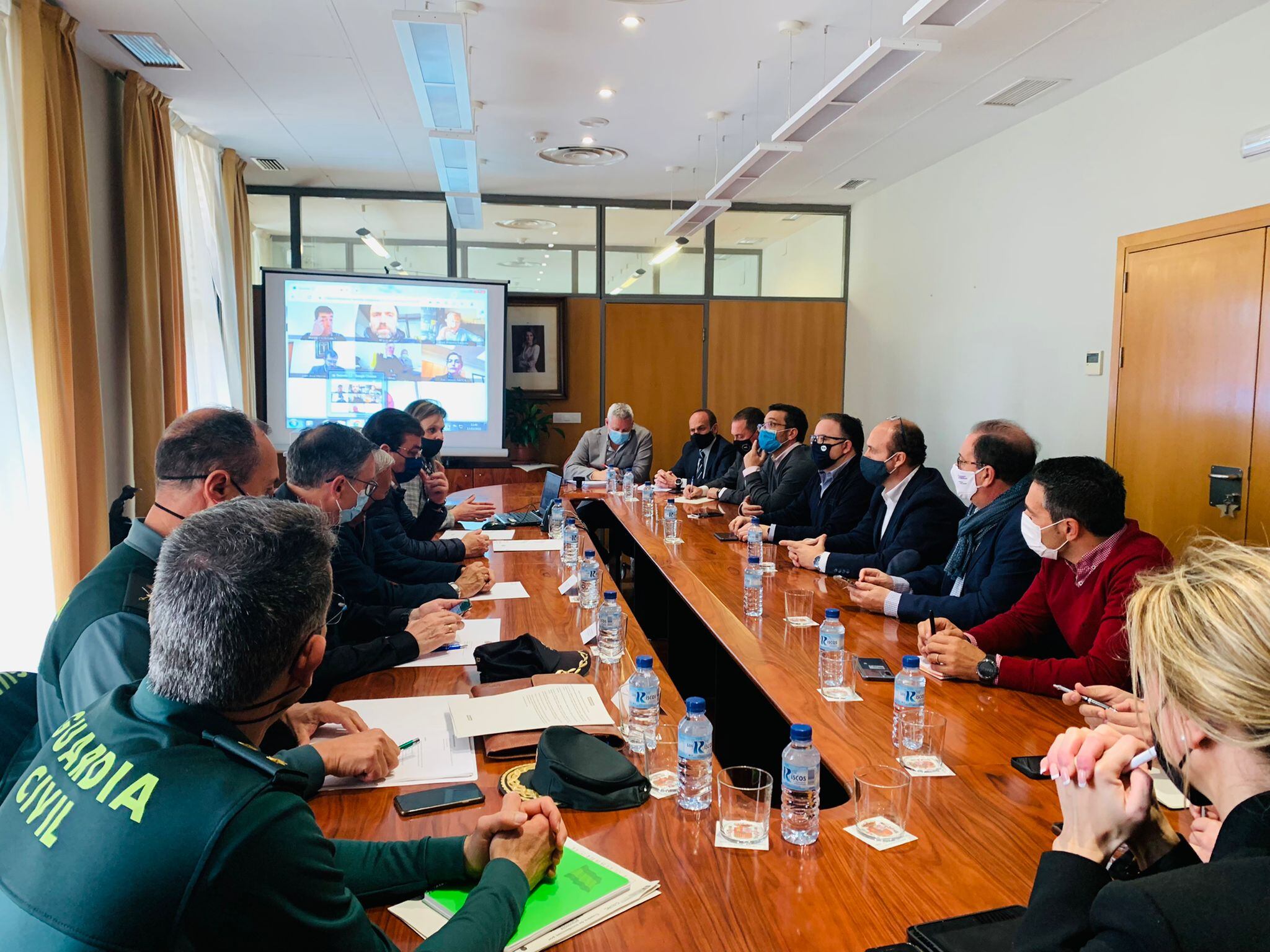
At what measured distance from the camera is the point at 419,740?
69.2 inches

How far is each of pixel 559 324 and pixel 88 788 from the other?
7496 mm

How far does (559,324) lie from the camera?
8.20m

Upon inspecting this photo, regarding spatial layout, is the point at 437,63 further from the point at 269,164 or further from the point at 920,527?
the point at 269,164

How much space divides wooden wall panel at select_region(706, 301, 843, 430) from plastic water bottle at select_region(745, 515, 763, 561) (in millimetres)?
4266

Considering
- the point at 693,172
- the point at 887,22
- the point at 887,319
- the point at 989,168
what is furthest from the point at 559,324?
the point at 887,22

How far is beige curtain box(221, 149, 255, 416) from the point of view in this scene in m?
6.65

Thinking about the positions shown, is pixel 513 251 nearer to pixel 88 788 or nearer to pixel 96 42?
Result: pixel 96 42

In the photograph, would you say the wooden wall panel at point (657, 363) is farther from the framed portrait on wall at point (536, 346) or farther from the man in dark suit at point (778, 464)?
the man in dark suit at point (778, 464)

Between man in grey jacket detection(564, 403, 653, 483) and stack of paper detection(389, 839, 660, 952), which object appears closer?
stack of paper detection(389, 839, 660, 952)

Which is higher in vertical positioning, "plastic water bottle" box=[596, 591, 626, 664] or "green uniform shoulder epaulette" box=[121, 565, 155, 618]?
"green uniform shoulder epaulette" box=[121, 565, 155, 618]

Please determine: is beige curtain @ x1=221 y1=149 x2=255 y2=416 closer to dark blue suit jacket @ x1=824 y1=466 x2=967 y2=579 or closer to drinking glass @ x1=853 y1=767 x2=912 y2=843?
dark blue suit jacket @ x1=824 y1=466 x2=967 y2=579

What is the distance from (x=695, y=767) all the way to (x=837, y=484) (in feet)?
10.7

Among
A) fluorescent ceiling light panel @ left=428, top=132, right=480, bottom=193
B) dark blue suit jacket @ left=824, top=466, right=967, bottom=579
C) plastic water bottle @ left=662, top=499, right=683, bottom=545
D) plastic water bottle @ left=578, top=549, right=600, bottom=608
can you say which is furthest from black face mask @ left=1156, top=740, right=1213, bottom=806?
fluorescent ceiling light panel @ left=428, top=132, right=480, bottom=193

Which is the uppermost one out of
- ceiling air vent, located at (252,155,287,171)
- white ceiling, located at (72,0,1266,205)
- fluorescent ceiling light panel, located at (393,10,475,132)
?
white ceiling, located at (72,0,1266,205)
